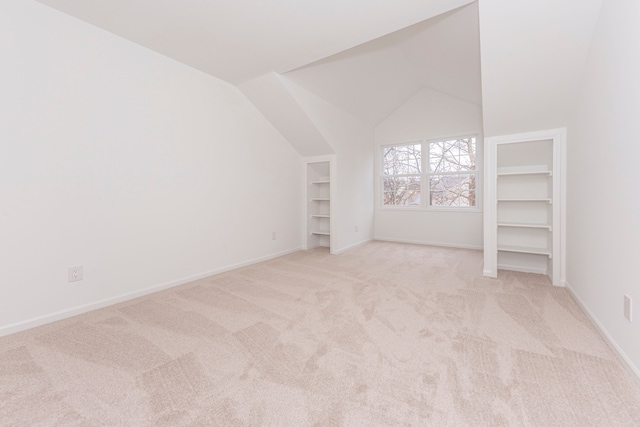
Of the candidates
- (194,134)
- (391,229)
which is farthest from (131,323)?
(391,229)

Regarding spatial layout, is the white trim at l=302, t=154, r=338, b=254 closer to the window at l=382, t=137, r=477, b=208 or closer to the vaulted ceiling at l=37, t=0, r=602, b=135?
the vaulted ceiling at l=37, t=0, r=602, b=135

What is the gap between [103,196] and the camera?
2.40 metres

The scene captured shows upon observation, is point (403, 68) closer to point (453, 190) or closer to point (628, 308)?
point (453, 190)

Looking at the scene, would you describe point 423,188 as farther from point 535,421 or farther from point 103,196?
point 103,196

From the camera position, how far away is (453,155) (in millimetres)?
5152

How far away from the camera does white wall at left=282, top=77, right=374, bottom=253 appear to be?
4.13 m

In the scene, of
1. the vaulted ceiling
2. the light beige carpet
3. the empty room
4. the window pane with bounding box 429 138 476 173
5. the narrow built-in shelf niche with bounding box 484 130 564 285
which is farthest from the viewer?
the window pane with bounding box 429 138 476 173

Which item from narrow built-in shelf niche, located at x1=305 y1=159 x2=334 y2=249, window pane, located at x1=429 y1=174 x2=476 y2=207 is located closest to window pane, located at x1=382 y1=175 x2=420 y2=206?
window pane, located at x1=429 y1=174 x2=476 y2=207

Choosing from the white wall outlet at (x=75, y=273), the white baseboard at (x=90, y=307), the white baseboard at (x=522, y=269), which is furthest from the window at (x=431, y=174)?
the white wall outlet at (x=75, y=273)

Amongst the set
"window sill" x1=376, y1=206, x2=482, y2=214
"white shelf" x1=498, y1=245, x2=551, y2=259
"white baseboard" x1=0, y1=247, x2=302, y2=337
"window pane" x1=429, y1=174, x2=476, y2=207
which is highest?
"window pane" x1=429, y1=174, x2=476, y2=207

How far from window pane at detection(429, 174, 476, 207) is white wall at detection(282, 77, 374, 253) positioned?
1248 mm

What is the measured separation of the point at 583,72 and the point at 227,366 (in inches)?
138

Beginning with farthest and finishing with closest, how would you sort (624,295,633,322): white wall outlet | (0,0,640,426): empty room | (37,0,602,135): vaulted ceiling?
(37,0,602,135): vaulted ceiling < (624,295,633,322): white wall outlet < (0,0,640,426): empty room

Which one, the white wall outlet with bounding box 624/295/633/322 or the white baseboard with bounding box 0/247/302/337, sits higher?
the white wall outlet with bounding box 624/295/633/322
